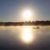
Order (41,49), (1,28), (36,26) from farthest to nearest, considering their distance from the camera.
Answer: (36,26)
(1,28)
(41,49)

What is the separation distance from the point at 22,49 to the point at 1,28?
3.85m

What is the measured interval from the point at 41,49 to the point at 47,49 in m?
0.14

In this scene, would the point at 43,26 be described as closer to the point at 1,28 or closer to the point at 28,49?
the point at 1,28

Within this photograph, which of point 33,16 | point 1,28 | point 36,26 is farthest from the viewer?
point 36,26

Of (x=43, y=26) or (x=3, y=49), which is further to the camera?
(x=43, y=26)

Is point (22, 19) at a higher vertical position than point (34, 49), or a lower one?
higher

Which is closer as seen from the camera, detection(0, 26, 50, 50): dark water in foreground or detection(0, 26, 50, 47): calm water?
detection(0, 26, 50, 50): dark water in foreground

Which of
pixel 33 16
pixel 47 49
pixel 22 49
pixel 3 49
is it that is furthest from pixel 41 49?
pixel 33 16

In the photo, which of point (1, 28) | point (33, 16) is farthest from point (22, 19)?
point (1, 28)

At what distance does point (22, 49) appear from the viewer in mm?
2871

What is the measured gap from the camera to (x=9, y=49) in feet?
9.40

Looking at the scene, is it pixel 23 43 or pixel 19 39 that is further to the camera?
pixel 19 39

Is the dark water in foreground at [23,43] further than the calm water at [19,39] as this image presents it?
No

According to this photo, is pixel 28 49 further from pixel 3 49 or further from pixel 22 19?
pixel 22 19
